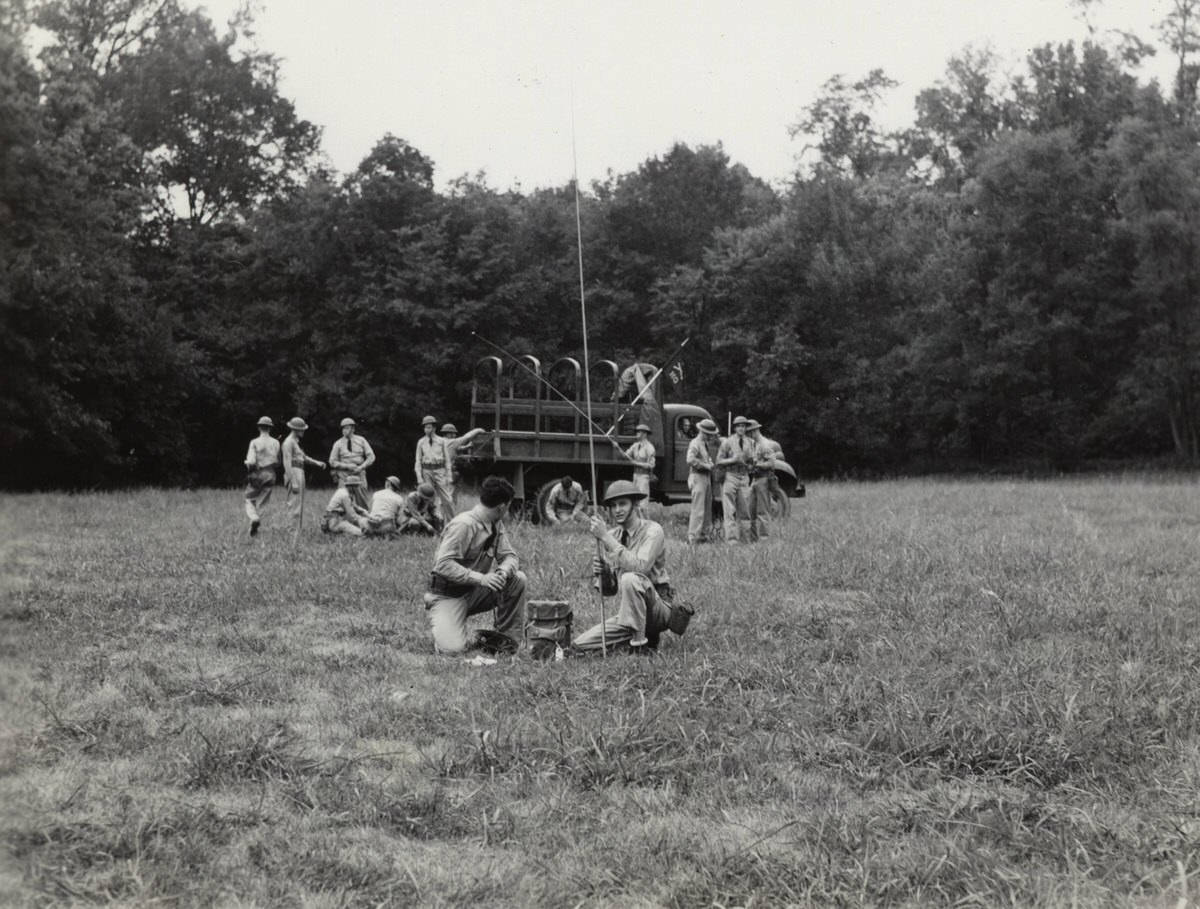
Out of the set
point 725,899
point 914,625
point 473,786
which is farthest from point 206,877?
point 914,625

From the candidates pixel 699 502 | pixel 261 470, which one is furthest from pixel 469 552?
pixel 261 470

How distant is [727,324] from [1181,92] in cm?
1596

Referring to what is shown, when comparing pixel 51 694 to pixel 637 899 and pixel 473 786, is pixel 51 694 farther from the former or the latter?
pixel 637 899

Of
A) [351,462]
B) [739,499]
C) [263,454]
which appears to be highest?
[263,454]

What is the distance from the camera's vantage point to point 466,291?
33719 millimetres

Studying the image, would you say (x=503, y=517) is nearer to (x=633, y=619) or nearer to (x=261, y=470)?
(x=633, y=619)

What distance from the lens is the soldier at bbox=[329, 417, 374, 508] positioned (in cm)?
1577

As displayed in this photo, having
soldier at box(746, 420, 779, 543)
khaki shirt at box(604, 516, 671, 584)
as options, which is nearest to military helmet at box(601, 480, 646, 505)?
khaki shirt at box(604, 516, 671, 584)

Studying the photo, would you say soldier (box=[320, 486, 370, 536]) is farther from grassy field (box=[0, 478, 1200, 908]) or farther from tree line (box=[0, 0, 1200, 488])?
tree line (box=[0, 0, 1200, 488])

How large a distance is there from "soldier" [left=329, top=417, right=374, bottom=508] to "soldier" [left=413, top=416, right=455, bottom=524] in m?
0.74

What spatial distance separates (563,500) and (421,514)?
2340 mm

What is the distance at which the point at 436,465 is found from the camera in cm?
1588

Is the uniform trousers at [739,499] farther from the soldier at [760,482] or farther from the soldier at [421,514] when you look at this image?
the soldier at [421,514]

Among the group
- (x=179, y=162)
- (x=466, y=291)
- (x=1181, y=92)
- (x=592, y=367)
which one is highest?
(x=1181, y=92)
